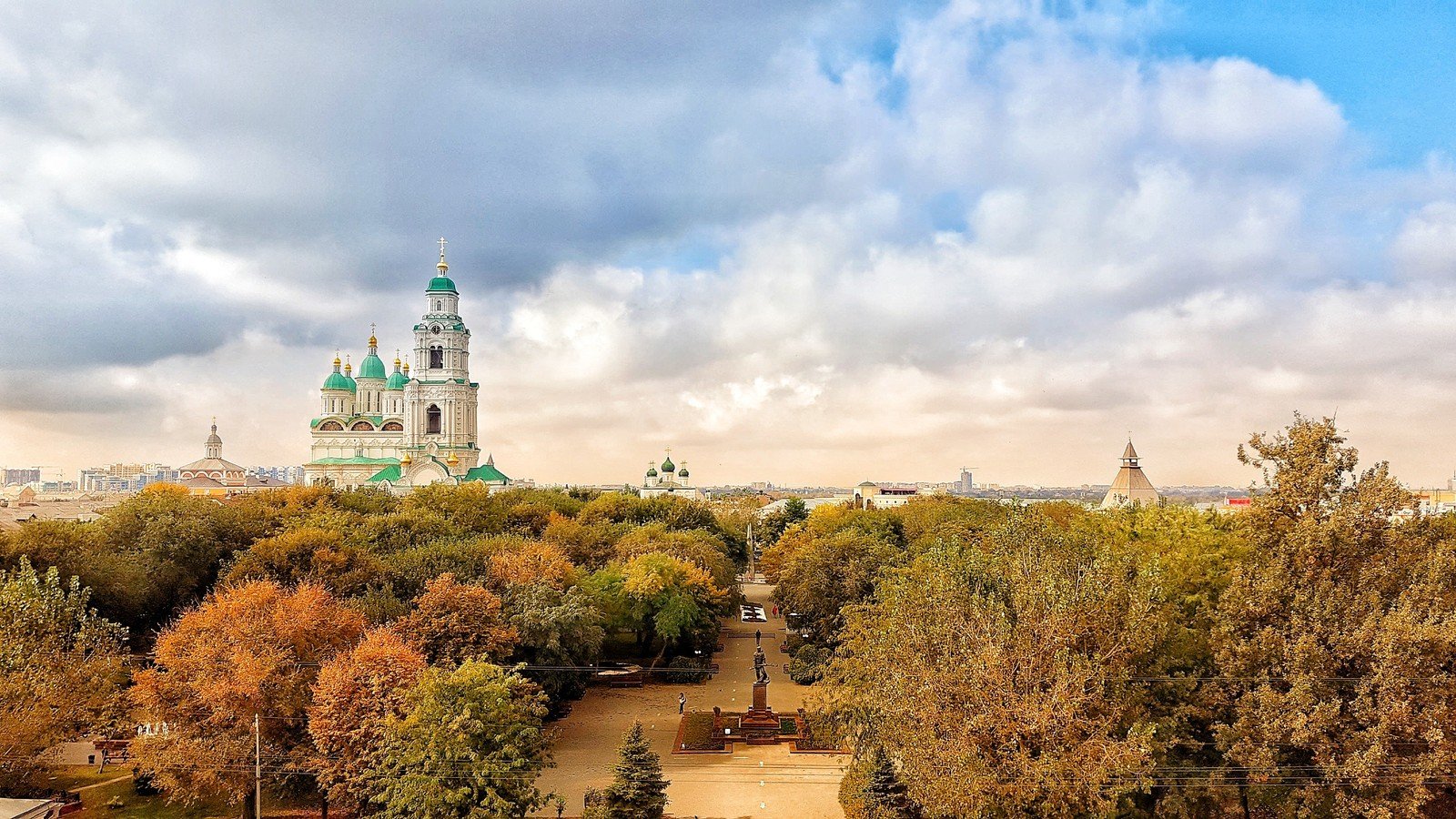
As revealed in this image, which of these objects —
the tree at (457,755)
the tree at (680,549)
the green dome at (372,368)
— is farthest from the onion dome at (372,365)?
the tree at (457,755)

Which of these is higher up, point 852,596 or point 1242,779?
point 852,596

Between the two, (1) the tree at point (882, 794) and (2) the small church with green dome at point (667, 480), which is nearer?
(1) the tree at point (882, 794)

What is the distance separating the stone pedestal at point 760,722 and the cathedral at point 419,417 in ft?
171

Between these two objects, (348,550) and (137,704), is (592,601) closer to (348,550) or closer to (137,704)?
(348,550)

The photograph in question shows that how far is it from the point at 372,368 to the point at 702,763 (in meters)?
71.0

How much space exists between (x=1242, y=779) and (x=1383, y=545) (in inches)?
221

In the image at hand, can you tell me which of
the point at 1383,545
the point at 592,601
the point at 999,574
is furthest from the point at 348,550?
the point at 1383,545

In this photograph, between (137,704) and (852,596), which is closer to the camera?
(137,704)

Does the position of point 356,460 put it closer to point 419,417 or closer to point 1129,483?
point 419,417

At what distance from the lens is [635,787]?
713 inches

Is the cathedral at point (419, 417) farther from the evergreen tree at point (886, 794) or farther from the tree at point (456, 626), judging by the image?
the evergreen tree at point (886, 794)

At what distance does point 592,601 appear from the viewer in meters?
31.2

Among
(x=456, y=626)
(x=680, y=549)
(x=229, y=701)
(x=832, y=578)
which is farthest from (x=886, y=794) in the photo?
(x=680, y=549)

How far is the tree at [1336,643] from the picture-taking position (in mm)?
15500
